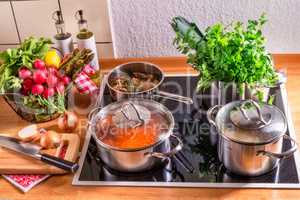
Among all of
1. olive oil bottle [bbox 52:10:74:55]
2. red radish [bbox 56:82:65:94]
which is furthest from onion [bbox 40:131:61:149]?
olive oil bottle [bbox 52:10:74:55]

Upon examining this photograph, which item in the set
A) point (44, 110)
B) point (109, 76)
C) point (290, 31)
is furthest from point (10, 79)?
point (290, 31)

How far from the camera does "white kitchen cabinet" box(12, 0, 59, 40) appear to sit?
1316 millimetres

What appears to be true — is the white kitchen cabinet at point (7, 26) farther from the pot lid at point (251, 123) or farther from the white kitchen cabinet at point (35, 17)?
the pot lid at point (251, 123)

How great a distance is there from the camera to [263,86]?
1.09 metres

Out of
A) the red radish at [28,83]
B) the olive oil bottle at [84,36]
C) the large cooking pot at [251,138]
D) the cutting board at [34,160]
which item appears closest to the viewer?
the large cooking pot at [251,138]

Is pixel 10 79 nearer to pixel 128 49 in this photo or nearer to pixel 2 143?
pixel 2 143

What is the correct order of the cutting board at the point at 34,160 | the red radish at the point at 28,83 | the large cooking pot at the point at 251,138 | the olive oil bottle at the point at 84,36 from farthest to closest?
1. the olive oil bottle at the point at 84,36
2. the red radish at the point at 28,83
3. the cutting board at the point at 34,160
4. the large cooking pot at the point at 251,138

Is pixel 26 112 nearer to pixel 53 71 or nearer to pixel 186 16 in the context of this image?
pixel 53 71

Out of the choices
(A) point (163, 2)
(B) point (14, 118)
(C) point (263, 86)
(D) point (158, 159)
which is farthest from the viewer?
(A) point (163, 2)

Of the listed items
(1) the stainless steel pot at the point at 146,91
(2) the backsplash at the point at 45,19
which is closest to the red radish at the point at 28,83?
(1) the stainless steel pot at the point at 146,91

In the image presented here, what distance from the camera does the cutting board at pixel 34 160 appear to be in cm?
100

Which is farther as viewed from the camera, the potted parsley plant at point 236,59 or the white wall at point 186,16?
the white wall at point 186,16

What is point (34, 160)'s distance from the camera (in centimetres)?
103

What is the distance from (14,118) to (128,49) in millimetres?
435
